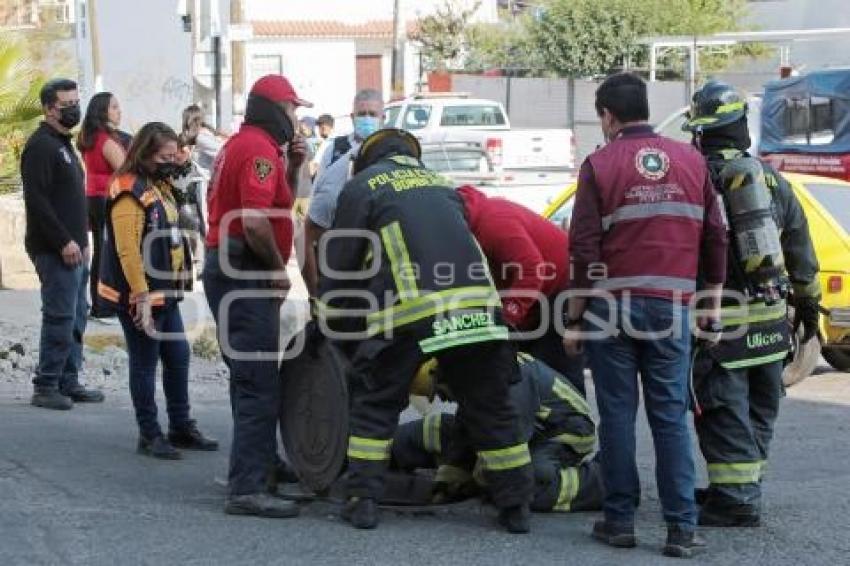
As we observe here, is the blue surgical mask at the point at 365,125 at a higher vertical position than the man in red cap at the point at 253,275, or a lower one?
higher

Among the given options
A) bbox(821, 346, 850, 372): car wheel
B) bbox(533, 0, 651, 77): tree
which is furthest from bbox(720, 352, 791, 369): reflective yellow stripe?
bbox(533, 0, 651, 77): tree

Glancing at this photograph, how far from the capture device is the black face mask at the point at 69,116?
9.13 metres

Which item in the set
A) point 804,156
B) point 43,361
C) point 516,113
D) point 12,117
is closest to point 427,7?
point 516,113

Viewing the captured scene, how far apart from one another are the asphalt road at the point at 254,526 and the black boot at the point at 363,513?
5 cm

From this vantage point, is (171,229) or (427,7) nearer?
(171,229)

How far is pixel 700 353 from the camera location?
6645mm

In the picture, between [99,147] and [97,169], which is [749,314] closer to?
[99,147]

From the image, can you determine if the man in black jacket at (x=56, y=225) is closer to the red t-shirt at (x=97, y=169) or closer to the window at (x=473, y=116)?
the red t-shirt at (x=97, y=169)

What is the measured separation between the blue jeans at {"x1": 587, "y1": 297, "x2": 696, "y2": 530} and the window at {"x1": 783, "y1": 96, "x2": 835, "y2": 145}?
52.2ft

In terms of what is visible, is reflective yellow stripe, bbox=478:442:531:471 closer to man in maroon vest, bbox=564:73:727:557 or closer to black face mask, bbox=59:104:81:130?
man in maroon vest, bbox=564:73:727:557

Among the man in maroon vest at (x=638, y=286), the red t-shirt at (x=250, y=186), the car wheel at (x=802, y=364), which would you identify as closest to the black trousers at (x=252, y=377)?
the red t-shirt at (x=250, y=186)

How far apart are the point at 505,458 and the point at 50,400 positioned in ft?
12.7

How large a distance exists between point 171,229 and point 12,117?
23.3 feet

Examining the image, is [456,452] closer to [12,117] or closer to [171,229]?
[171,229]
